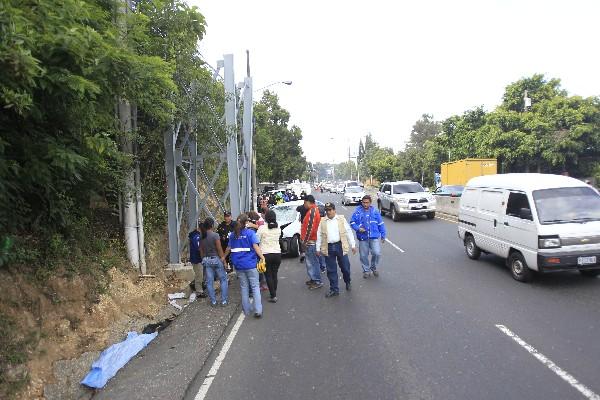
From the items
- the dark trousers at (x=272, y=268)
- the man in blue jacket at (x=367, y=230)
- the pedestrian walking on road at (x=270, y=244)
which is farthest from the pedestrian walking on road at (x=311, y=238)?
the man in blue jacket at (x=367, y=230)

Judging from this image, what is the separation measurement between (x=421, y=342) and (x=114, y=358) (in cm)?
372

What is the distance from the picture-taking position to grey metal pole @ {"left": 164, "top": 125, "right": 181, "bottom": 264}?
9.90m

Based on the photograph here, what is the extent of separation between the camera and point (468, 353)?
16.9 feet

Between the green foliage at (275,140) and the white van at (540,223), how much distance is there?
23716 mm

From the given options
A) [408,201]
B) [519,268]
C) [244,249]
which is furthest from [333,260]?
[408,201]

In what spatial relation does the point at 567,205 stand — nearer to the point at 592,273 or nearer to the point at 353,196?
the point at 592,273

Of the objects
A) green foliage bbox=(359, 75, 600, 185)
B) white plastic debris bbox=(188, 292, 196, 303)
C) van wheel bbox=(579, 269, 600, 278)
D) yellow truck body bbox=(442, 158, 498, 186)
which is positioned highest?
green foliage bbox=(359, 75, 600, 185)

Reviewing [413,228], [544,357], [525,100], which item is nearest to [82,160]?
[544,357]

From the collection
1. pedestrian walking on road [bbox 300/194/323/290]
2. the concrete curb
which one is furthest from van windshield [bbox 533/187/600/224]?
the concrete curb

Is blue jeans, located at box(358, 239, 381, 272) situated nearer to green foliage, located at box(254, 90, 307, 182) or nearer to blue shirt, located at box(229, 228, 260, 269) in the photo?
blue shirt, located at box(229, 228, 260, 269)

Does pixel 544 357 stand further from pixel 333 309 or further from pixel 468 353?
pixel 333 309

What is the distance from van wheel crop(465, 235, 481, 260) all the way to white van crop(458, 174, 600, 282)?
0.49m

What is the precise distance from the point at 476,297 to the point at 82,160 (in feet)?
20.7

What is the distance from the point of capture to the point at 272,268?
7.85 meters
